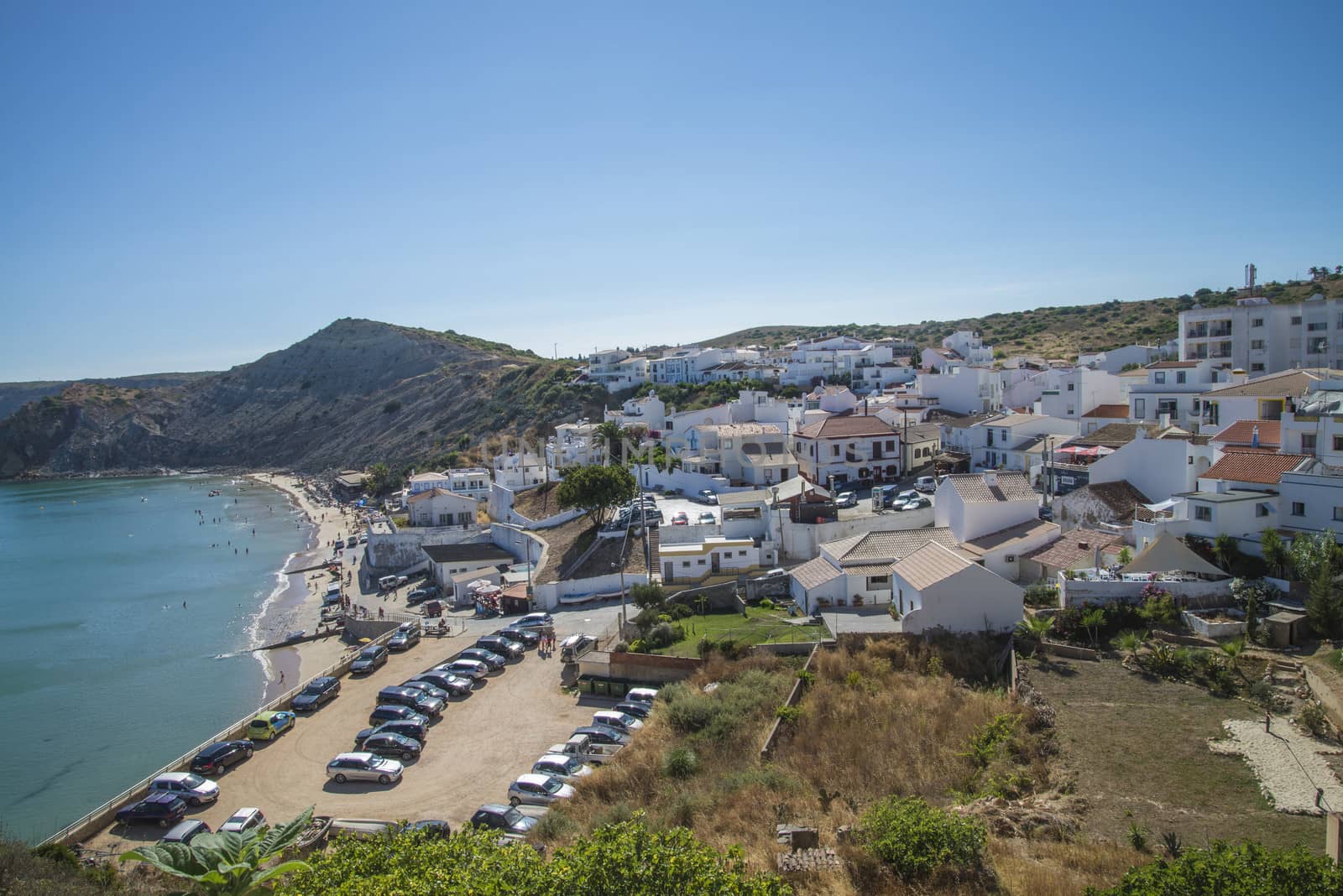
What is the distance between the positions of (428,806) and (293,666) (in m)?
17.3

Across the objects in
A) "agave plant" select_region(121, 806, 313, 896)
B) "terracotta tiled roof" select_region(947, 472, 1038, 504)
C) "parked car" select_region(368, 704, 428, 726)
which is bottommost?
"parked car" select_region(368, 704, 428, 726)

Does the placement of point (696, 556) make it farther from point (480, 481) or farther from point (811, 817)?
point (480, 481)

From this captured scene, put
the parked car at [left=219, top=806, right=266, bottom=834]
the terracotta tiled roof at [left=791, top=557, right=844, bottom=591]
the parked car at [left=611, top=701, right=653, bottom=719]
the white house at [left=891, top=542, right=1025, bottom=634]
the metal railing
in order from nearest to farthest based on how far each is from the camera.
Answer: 1. the parked car at [left=219, top=806, right=266, bottom=834]
2. the metal railing
3. the white house at [left=891, top=542, right=1025, bottom=634]
4. the parked car at [left=611, top=701, right=653, bottom=719]
5. the terracotta tiled roof at [left=791, top=557, right=844, bottom=591]

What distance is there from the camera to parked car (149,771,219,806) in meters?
18.7

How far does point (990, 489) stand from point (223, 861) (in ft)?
79.8

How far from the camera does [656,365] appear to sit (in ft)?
266

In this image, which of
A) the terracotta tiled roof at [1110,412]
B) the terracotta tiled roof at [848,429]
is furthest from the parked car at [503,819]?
the terracotta tiled roof at [1110,412]

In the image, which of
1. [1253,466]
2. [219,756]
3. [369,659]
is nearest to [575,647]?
[369,659]

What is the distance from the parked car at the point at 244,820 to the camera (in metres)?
16.9

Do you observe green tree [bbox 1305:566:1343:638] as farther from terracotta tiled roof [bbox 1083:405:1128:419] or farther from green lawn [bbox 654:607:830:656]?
terracotta tiled roof [bbox 1083:405:1128:419]

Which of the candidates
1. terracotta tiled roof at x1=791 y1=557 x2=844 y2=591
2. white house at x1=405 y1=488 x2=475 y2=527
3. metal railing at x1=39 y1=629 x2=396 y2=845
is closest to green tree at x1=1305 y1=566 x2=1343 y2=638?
terracotta tiled roof at x1=791 y1=557 x2=844 y2=591

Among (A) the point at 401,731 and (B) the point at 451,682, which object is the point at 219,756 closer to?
(A) the point at 401,731

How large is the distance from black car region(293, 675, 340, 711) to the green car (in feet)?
3.44

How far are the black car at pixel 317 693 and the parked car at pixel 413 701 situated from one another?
88.5 inches
